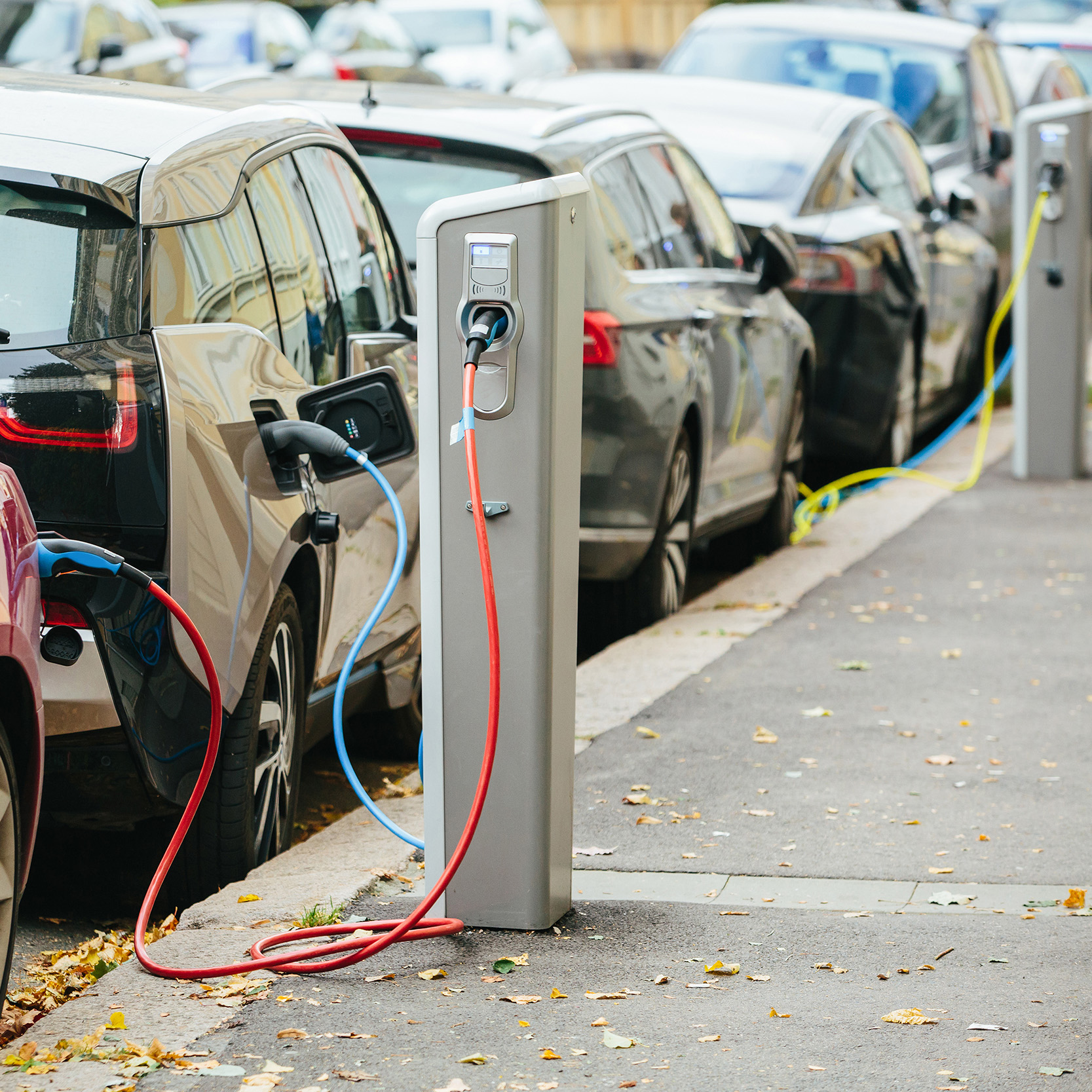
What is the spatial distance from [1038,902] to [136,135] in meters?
2.64

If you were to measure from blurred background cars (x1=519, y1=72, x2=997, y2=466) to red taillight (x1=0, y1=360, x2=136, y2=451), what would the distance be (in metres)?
6.40

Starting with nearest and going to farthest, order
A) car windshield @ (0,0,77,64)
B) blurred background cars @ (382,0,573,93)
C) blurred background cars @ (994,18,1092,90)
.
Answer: car windshield @ (0,0,77,64)
blurred background cars @ (994,18,1092,90)
blurred background cars @ (382,0,573,93)

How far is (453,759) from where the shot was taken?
405cm

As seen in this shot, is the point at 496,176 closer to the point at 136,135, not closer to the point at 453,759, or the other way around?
the point at 136,135

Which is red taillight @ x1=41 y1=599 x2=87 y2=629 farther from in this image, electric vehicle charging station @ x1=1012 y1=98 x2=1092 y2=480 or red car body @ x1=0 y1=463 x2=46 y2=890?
electric vehicle charging station @ x1=1012 y1=98 x2=1092 y2=480

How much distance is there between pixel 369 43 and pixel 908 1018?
2239cm

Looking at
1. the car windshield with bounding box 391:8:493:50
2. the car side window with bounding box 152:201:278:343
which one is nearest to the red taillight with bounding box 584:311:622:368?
the car side window with bounding box 152:201:278:343

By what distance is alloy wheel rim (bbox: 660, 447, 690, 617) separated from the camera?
742cm

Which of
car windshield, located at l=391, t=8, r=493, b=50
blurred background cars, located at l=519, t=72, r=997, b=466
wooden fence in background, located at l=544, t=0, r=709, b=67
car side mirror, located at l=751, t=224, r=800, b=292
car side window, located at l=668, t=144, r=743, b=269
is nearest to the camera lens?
car side window, located at l=668, t=144, r=743, b=269

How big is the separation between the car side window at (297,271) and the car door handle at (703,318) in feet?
8.13

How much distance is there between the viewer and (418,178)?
22.4 feet

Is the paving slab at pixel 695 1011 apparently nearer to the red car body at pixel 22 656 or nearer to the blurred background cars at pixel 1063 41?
the red car body at pixel 22 656

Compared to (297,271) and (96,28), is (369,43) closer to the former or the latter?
(96,28)

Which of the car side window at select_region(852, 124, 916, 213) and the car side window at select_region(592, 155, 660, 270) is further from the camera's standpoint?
the car side window at select_region(852, 124, 916, 213)
